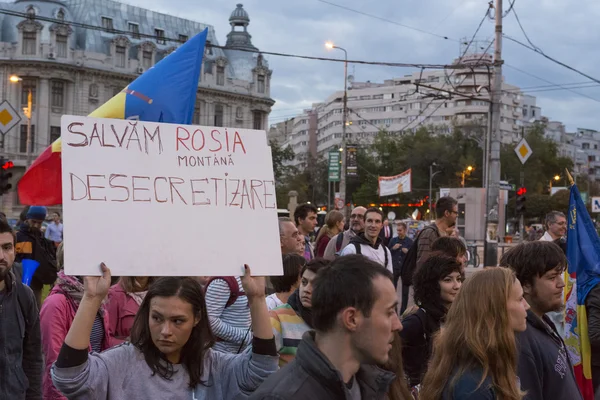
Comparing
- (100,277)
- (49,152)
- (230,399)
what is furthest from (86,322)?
(49,152)

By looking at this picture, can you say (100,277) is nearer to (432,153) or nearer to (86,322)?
(86,322)

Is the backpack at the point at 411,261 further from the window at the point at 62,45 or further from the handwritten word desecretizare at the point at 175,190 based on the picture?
the window at the point at 62,45

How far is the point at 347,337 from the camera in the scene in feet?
8.68

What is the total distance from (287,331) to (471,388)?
1439 mm

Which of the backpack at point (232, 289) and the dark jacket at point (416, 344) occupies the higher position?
the backpack at point (232, 289)

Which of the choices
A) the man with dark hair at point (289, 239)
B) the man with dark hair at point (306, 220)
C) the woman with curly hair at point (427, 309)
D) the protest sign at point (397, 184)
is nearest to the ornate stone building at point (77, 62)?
the protest sign at point (397, 184)

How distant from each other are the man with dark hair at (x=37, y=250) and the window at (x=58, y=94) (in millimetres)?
59948

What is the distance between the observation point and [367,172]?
263 ft

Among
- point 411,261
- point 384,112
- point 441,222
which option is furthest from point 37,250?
point 384,112

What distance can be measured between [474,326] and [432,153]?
77.2 m

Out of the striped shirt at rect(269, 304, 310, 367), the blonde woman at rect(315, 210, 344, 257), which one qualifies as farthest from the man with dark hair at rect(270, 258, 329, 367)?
the blonde woman at rect(315, 210, 344, 257)

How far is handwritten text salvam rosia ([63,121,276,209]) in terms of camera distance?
3.52m

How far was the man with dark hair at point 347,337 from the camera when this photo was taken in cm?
253

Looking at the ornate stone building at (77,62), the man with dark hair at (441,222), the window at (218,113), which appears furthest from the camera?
the window at (218,113)
